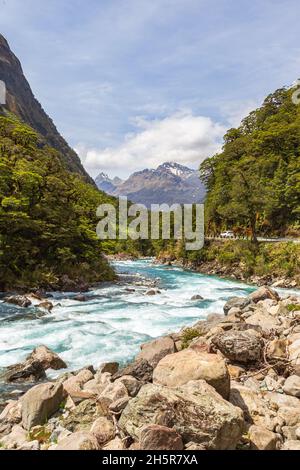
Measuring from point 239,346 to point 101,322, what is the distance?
11.3 metres

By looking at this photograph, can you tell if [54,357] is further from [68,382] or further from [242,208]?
[242,208]

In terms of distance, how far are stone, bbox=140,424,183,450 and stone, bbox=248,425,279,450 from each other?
157 cm

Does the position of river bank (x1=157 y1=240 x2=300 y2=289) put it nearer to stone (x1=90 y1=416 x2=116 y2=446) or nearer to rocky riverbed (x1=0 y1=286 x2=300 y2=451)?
rocky riverbed (x1=0 y1=286 x2=300 y2=451)

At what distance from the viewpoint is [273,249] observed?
40219 mm

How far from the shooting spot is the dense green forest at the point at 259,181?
1729 inches

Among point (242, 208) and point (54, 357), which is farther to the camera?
point (242, 208)

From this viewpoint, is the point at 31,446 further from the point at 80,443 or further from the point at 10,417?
the point at 10,417

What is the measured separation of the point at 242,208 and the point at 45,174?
24.3 meters

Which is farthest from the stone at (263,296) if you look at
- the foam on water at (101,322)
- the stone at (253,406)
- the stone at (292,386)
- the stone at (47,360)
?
the stone at (253,406)

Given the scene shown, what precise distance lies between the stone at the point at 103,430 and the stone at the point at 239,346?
4.76 metres

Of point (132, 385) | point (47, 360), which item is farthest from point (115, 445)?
point (47, 360)

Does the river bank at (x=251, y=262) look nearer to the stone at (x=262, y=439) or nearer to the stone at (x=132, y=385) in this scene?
the stone at (x=132, y=385)

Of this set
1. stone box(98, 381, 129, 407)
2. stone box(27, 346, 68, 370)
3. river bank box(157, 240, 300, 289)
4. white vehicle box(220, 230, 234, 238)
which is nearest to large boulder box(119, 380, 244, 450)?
stone box(98, 381, 129, 407)
